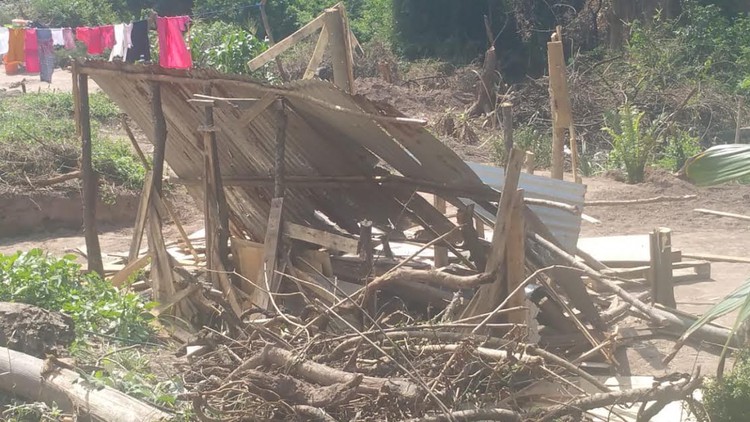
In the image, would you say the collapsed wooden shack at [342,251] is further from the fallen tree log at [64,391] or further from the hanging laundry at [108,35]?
the hanging laundry at [108,35]

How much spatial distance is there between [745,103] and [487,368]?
14.1 m

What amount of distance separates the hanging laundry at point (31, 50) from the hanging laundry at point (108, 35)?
2.80 m

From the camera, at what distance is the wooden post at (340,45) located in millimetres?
7195

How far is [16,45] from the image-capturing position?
20234 mm

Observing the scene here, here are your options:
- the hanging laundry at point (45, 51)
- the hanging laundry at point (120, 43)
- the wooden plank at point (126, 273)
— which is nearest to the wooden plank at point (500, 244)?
the wooden plank at point (126, 273)

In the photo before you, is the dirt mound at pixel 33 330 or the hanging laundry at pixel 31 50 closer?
the dirt mound at pixel 33 330

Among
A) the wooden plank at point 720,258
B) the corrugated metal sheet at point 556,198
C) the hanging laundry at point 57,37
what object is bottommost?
the wooden plank at point 720,258

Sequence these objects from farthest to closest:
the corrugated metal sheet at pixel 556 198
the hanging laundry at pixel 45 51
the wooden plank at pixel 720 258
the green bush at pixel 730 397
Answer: the hanging laundry at pixel 45 51, the wooden plank at pixel 720 258, the corrugated metal sheet at pixel 556 198, the green bush at pixel 730 397

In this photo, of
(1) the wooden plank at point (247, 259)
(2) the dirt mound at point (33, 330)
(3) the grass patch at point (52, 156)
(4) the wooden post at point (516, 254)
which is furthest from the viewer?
(3) the grass patch at point (52, 156)

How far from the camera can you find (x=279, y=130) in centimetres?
643

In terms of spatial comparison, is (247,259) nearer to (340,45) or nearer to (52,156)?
(340,45)

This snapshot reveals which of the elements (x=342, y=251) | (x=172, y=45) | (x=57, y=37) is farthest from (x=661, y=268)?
(x=57, y=37)

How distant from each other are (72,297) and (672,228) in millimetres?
7243

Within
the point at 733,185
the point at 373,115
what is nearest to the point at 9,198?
the point at 373,115
